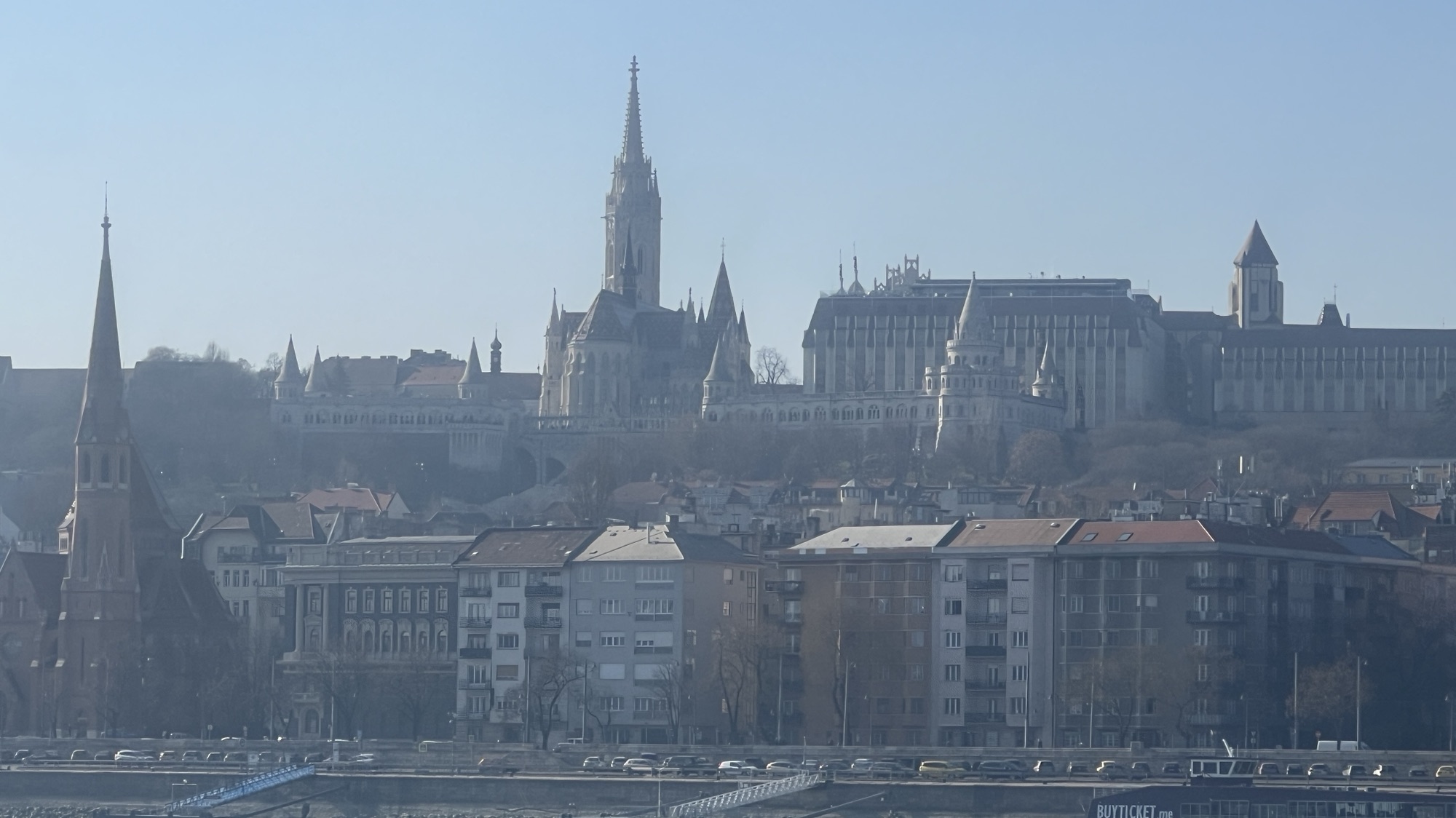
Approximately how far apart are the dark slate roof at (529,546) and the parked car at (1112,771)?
2805 centimetres

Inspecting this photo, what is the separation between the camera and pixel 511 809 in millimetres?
88625

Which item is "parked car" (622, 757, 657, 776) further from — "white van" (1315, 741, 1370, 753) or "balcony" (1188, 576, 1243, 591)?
"balcony" (1188, 576, 1243, 591)

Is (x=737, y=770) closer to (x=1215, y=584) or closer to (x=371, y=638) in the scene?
(x=1215, y=584)

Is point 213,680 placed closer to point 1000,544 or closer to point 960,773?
point 1000,544

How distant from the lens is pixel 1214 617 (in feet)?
335

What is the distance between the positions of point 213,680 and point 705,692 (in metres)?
15.8

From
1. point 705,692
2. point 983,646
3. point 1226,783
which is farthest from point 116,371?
point 1226,783

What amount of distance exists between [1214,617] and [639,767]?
768 inches

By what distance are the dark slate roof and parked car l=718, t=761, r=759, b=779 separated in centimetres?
2226

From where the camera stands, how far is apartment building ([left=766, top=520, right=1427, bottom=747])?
329 ft

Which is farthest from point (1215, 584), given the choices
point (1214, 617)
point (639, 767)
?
point (639, 767)

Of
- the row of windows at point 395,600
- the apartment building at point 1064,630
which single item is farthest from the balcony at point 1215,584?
the row of windows at point 395,600

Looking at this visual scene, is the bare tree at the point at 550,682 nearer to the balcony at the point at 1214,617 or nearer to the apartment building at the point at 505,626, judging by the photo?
the apartment building at the point at 505,626

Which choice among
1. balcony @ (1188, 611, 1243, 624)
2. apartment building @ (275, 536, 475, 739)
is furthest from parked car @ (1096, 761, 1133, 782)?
apartment building @ (275, 536, 475, 739)
